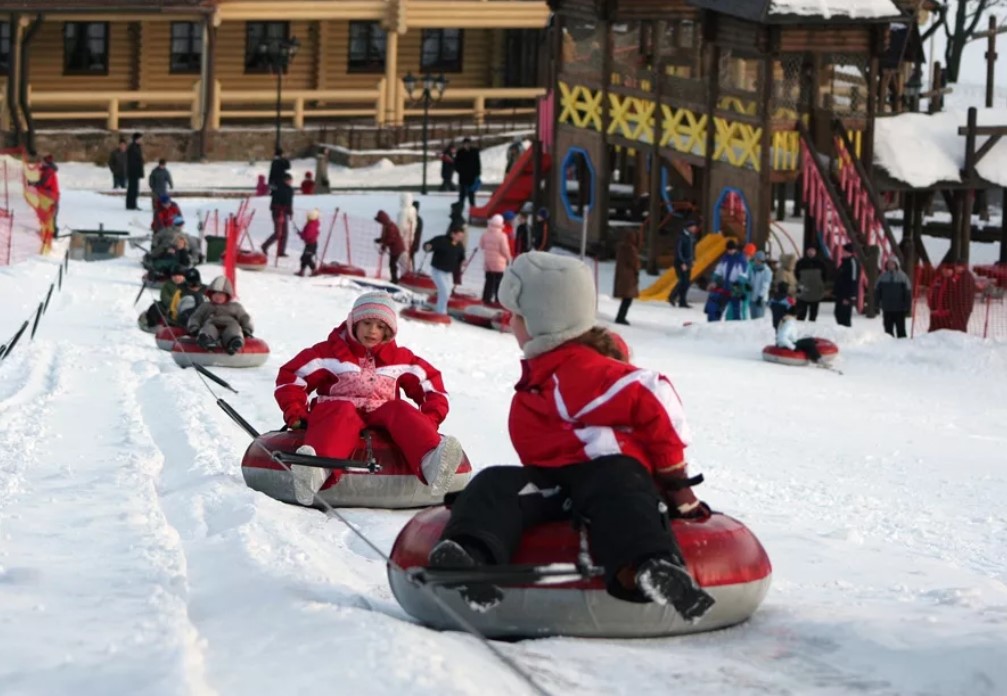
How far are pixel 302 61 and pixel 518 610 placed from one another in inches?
1703

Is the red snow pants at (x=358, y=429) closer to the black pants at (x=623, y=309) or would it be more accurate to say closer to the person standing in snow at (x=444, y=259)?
the person standing in snow at (x=444, y=259)

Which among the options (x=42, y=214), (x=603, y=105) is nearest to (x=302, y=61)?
(x=603, y=105)

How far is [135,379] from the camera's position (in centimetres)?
1492

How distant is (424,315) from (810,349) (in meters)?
4.29

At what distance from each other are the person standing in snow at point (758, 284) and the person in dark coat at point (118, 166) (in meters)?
16.0

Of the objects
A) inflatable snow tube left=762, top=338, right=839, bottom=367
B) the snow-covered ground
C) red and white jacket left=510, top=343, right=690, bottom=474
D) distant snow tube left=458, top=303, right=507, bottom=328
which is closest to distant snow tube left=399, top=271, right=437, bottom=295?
distant snow tube left=458, top=303, right=507, bottom=328

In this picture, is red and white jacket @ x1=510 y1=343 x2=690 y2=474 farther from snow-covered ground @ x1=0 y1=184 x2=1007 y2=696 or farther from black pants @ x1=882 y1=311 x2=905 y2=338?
black pants @ x1=882 y1=311 x2=905 y2=338

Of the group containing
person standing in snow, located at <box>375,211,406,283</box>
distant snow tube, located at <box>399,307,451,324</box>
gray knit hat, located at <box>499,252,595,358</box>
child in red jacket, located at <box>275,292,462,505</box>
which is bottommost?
distant snow tube, located at <box>399,307,451,324</box>

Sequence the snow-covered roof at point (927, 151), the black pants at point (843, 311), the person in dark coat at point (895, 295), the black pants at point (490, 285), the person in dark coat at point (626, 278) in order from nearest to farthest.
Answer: the person in dark coat at point (895, 295), the black pants at point (843, 311), the black pants at point (490, 285), the person in dark coat at point (626, 278), the snow-covered roof at point (927, 151)

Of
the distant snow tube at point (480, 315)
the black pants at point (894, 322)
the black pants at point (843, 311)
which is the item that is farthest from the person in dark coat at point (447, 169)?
the black pants at point (894, 322)

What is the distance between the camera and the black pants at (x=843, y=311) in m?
25.0

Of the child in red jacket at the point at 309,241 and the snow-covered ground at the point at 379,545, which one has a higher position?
the snow-covered ground at the point at 379,545

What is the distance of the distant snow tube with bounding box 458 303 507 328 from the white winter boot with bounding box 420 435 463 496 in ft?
45.5

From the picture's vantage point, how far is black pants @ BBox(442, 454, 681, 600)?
6551 mm
